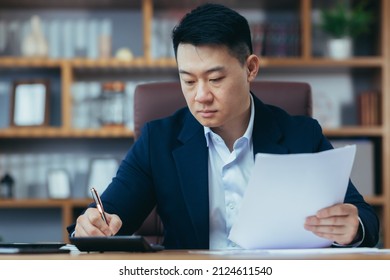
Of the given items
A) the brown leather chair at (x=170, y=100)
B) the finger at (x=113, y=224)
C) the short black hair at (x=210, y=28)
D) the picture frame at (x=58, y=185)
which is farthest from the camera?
the picture frame at (x=58, y=185)

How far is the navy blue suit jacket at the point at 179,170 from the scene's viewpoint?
1757 millimetres

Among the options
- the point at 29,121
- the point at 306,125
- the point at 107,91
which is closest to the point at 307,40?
the point at 107,91

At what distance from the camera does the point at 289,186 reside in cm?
128

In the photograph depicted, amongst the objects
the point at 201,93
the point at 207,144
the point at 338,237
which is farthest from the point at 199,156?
the point at 338,237

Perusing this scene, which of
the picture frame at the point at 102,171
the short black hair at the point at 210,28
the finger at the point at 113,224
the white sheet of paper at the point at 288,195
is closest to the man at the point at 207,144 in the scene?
the short black hair at the point at 210,28

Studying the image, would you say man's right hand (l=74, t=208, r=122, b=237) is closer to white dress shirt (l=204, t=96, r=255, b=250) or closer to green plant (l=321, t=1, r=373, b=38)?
white dress shirt (l=204, t=96, r=255, b=250)

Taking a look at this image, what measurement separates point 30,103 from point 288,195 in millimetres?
2866

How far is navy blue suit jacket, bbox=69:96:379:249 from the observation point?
1757 mm

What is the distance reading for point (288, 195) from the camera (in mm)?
1293

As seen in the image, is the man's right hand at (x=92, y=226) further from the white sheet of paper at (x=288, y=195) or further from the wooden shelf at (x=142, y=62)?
the wooden shelf at (x=142, y=62)

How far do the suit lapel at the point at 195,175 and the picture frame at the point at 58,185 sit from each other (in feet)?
7.12

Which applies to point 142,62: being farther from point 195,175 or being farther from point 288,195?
point 288,195
